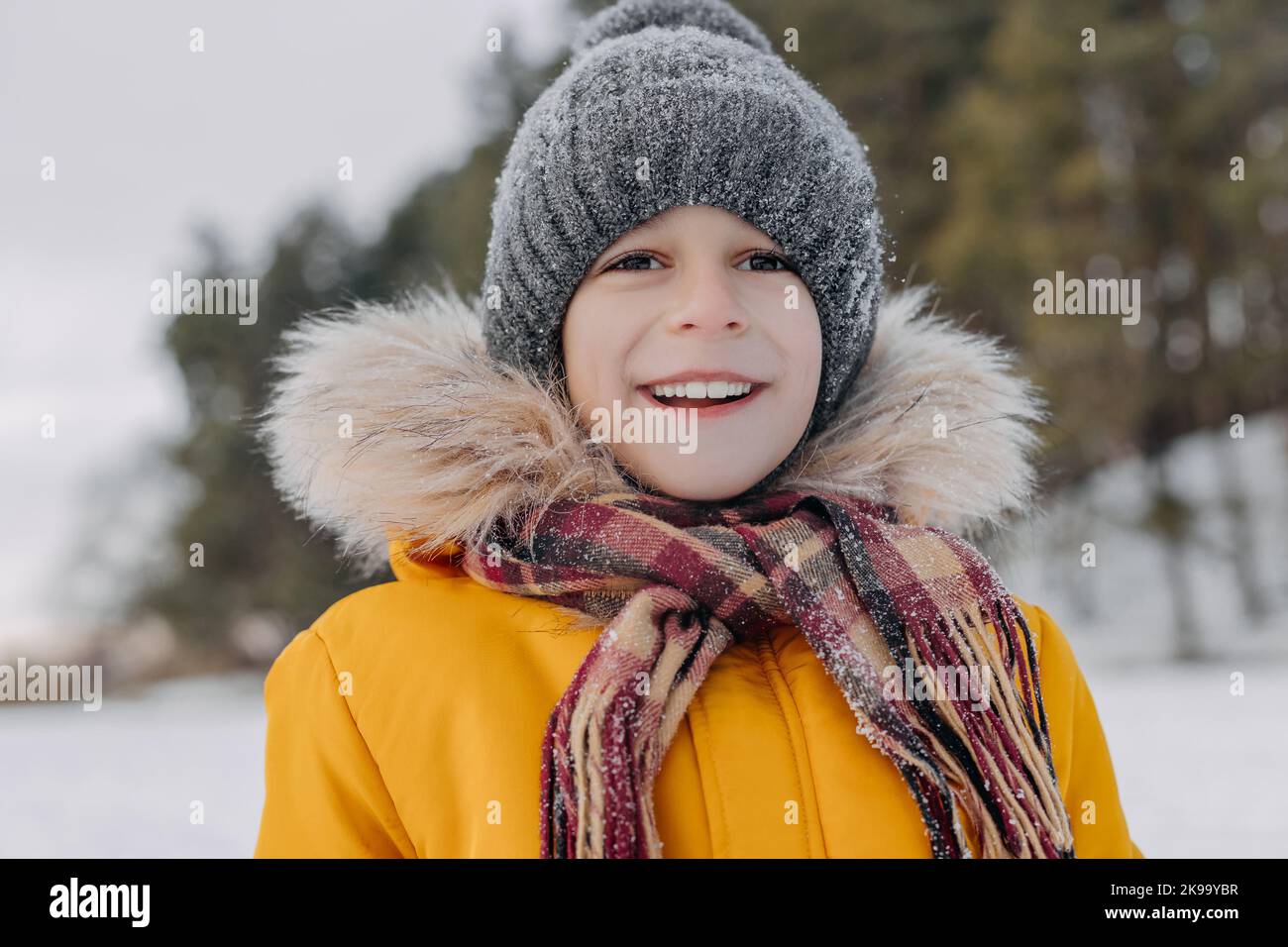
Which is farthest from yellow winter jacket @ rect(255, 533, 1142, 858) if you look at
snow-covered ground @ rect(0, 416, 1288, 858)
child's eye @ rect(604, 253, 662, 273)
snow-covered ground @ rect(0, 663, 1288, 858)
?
snow-covered ground @ rect(0, 663, 1288, 858)

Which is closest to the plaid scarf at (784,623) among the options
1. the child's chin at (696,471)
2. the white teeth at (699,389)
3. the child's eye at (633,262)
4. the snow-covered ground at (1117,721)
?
the child's chin at (696,471)

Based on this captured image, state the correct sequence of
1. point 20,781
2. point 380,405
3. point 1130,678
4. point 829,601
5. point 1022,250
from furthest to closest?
point 1022,250 → point 1130,678 → point 20,781 → point 380,405 → point 829,601

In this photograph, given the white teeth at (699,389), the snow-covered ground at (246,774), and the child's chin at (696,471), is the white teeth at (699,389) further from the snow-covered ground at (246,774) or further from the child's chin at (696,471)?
the snow-covered ground at (246,774)

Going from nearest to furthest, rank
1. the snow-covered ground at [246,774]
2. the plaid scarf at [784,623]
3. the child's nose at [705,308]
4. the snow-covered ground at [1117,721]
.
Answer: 1. the plaid scarf at [784,623]
2. the child's nose at [705,308]
3. the snow-covered ground at [246,774]
4. the snow-covered ground at [1117,721]

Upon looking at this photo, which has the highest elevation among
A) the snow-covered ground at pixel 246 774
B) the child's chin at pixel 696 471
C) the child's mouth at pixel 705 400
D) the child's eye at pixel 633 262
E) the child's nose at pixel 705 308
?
the child's eye at pixel 633 262

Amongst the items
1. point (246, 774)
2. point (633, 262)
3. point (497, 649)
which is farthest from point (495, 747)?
point (246, 774)

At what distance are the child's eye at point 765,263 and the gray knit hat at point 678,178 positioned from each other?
17 mm

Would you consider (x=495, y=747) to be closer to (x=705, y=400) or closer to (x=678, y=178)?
(x=705, y=400)

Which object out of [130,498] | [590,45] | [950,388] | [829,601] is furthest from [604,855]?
[130,498]

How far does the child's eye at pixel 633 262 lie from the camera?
139 cm

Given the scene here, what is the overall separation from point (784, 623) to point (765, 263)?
0.47 meters

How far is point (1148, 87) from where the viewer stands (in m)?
9.88
